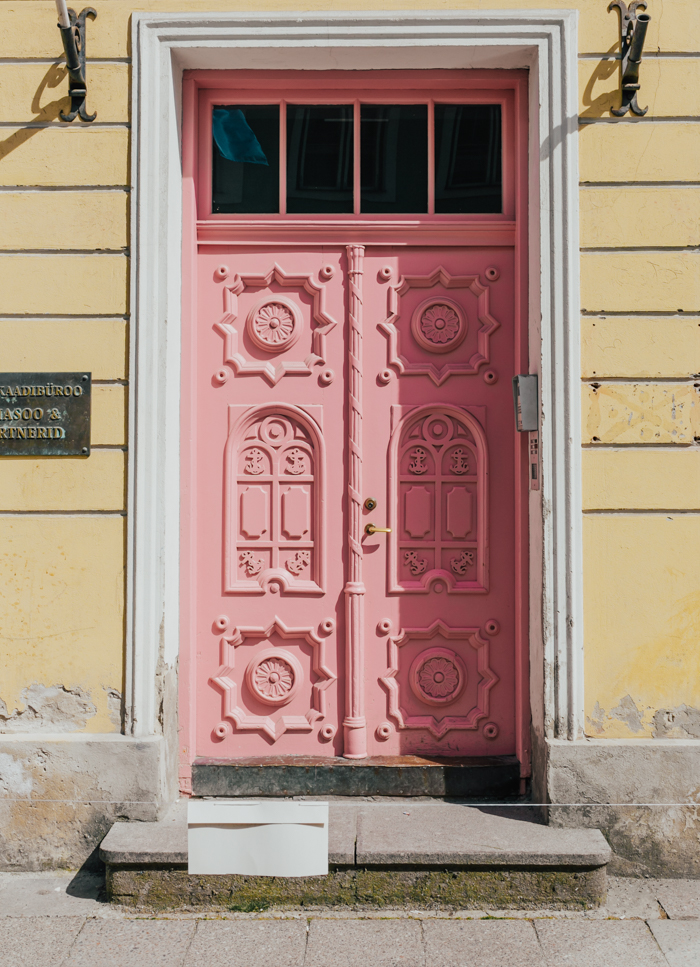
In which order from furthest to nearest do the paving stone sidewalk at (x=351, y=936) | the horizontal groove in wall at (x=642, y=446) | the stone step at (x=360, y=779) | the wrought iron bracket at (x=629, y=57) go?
the stone step at (x=360, y=779) → the horizontal groove in wall at (x=642, y=446) → the wrought iron bracket at (x=629, y=57) → the paving stone sidewalk at (x=351, y=936)

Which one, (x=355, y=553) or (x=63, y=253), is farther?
(x=355, y=553)

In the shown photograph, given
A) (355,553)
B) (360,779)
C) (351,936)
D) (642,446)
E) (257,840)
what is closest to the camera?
(351,936)

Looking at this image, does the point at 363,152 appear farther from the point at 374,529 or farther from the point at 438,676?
the point at 438,676

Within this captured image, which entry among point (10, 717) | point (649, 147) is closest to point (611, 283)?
point (649, 147)

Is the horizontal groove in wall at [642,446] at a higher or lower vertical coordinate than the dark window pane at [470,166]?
lower

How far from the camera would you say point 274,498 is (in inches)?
163

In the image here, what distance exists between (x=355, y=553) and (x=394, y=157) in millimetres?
2049

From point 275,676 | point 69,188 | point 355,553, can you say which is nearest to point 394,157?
point 69,188

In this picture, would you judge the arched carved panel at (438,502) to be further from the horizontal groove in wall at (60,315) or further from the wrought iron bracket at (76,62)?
the wrought iron bracket at (76,62)

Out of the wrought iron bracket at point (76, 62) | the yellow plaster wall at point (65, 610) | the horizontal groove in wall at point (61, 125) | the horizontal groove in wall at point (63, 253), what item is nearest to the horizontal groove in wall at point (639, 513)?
the yellow plaster wall at point (65, 610)

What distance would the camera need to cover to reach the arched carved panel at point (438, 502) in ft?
13.6

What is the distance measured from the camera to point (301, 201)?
4.17 metres

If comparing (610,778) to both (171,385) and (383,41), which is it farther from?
(383,41)

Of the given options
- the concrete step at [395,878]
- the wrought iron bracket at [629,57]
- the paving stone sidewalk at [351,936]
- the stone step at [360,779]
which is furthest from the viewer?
the stone step at [360,779]
